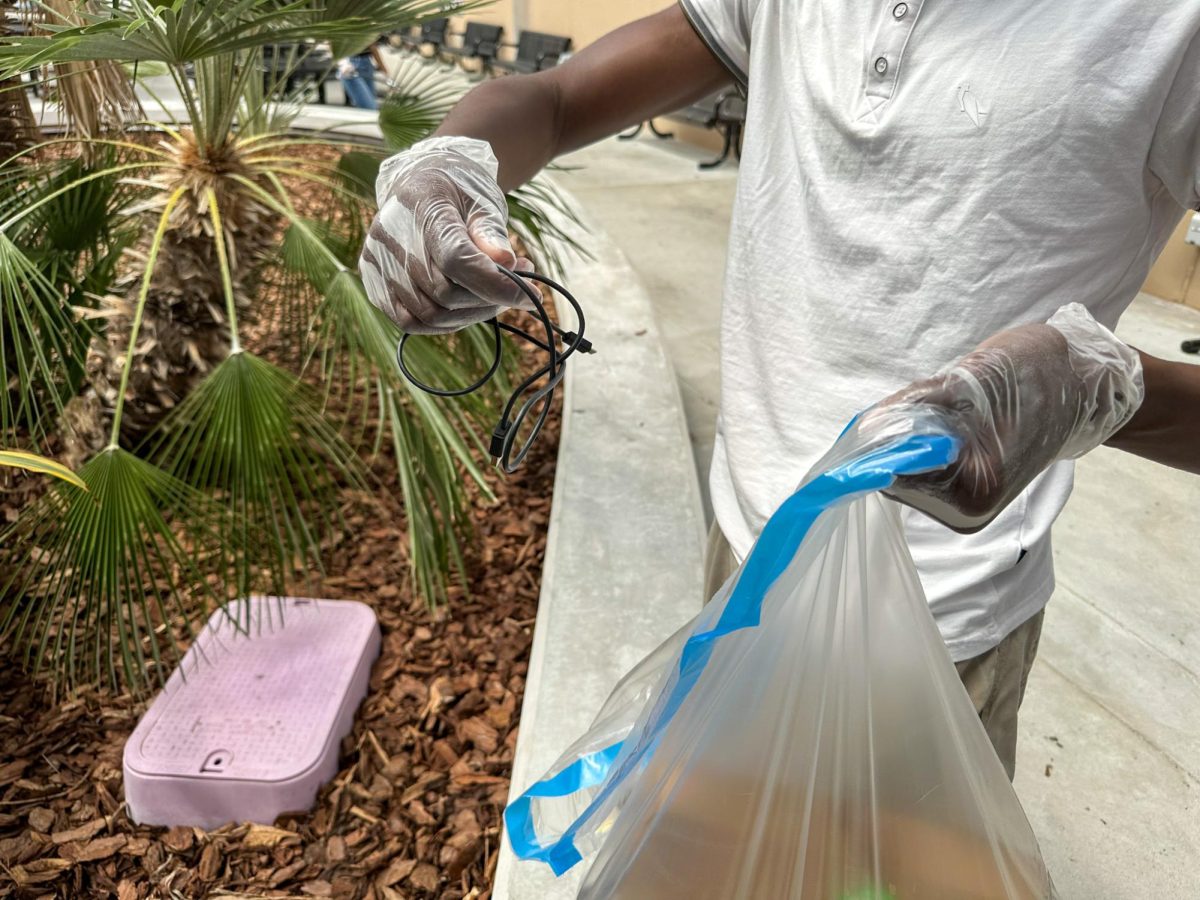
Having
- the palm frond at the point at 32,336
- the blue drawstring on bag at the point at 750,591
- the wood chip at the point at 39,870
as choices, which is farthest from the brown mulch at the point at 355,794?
the blue drawstring on bag at the point at 750,591

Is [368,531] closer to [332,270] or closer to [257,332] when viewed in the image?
[332,270]

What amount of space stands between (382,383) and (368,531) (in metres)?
0.61

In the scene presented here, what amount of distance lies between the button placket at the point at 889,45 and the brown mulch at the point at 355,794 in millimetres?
1368

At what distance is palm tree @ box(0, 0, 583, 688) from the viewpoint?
1.60 m

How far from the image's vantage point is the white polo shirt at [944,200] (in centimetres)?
79

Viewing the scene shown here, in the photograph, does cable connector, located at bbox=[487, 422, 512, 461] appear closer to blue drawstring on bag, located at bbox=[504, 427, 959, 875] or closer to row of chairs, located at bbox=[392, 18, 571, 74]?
blue drawstring on bag, located at bbox=[504, 427, 959, 875]

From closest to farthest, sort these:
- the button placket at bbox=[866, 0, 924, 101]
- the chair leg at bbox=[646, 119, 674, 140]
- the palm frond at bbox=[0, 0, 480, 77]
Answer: the button placket at bbox=[866, 0, 924, 101] → the palm frond at bbox=[0, 0, 480, 77] → the chair leg at bbox=[646, 119, 674, 140]

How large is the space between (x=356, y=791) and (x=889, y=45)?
1520 millimetres

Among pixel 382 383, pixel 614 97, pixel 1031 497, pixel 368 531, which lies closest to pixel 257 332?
pixel 368 531

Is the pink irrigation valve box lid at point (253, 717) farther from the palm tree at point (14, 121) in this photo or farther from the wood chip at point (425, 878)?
the palm tree at point (14, 121)

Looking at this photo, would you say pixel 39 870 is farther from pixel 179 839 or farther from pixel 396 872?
pixel 396 872

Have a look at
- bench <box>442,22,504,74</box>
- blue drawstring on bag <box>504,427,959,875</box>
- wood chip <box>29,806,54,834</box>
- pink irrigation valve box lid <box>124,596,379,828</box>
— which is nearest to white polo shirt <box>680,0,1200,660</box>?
blue drawstring on bag <box>504,427,959,875</box>

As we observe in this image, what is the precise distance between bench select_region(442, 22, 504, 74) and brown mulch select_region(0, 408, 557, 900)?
10.1 metres

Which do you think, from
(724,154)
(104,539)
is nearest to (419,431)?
(104,539)
